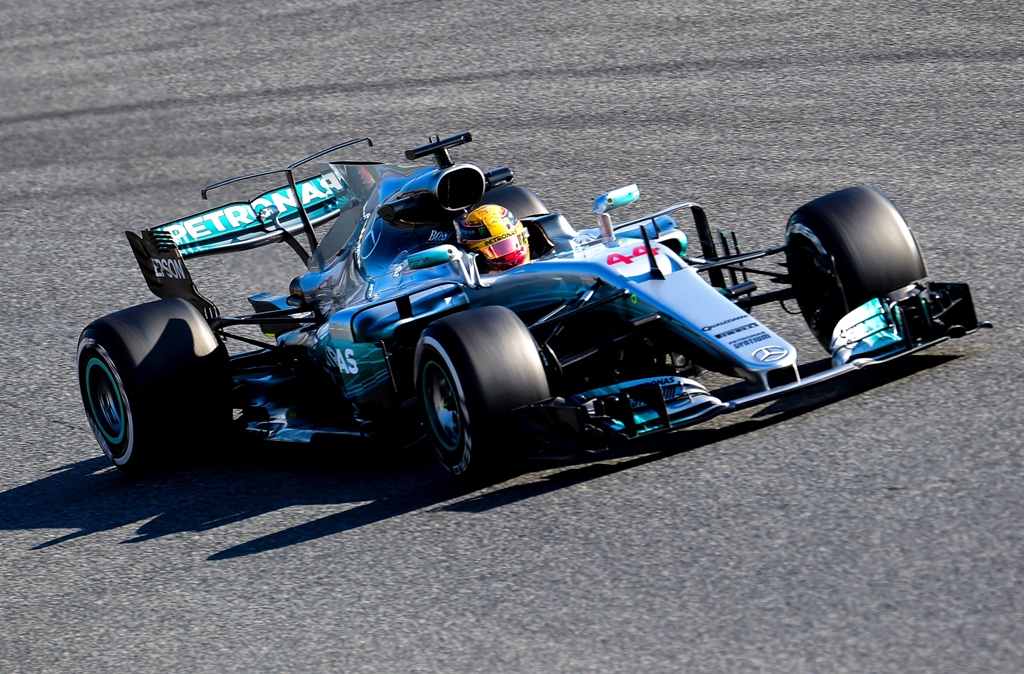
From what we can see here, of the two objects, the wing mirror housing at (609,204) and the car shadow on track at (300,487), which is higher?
the wing mirror housing at (609,204)

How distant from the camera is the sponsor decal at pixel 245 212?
8.34m

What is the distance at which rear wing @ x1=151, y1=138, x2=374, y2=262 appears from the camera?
831cm

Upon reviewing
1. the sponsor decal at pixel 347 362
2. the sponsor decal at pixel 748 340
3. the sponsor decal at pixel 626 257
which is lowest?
the sponsor decal at pixel 748 340

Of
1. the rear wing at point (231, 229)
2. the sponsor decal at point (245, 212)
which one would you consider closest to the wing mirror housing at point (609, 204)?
the rear wing at point (231, 229)

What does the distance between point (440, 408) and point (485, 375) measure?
54 centimetres

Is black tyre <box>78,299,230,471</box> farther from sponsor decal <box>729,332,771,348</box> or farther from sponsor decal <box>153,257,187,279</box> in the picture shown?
sponsor decal <box>729,332,771,348</box>

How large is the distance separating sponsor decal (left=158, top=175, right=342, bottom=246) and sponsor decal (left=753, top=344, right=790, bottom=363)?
125 inches

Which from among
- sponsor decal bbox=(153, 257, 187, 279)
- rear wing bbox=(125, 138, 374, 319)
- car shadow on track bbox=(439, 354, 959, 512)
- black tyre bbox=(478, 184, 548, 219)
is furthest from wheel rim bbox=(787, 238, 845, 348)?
sponsor decal bbox=(153, 257, 187, 279)

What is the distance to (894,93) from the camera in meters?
11.9

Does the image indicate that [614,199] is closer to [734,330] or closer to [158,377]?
[734,330]

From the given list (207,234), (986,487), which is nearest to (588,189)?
(207,234)

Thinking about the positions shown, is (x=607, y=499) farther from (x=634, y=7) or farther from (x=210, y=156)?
(x=634, y=7)

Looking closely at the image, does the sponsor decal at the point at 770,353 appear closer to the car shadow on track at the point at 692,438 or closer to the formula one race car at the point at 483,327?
the formula one race car at the point at 483,327

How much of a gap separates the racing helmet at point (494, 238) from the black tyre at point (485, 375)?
79cm
